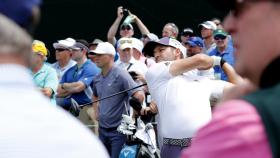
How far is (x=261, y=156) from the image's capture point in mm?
1473

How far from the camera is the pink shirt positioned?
4.81 ft

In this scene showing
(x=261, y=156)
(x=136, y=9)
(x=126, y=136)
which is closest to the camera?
(x=261, y=156)

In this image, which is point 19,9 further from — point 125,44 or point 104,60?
point 125,44

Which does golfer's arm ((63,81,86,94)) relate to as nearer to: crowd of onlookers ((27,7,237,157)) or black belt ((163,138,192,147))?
crowd of onlookers ((27,7,237,157))

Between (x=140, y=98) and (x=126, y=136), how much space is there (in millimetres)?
527

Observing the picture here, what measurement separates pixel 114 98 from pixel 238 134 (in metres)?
8.80

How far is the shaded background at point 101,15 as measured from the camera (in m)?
16.2

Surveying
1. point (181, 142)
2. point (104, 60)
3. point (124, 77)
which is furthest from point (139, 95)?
point (181, 142)

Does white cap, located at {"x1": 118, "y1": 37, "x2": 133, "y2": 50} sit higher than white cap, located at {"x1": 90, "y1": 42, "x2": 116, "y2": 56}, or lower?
higher

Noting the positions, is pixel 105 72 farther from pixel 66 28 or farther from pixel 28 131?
pixel 28 131

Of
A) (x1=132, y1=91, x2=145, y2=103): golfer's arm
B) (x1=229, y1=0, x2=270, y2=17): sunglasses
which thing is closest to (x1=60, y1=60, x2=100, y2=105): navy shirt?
(x1=132, y1=91, x2=145, y2=103): golfer's arm

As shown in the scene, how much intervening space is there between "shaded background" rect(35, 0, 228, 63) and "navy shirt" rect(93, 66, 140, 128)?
576 cm

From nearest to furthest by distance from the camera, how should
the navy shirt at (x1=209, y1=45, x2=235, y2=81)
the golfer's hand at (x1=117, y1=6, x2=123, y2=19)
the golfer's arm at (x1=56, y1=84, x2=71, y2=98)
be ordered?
the navy shirt at (x1=209, y1=45, x2=235, y2=81), the golfer's arm at (x1=56, y1=84, x2=71, y2=98), the golfer's hand at (x1=117, y1=6, x2=123, y2=19)

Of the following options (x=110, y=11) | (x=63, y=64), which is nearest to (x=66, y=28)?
(x=110, y=11)
